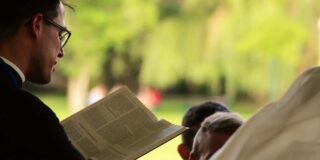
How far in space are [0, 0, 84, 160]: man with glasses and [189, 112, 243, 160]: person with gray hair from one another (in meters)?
0.40

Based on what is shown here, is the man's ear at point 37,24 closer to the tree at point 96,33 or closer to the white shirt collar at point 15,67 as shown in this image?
the white shirt collar at point 15,67

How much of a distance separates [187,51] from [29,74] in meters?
7.74

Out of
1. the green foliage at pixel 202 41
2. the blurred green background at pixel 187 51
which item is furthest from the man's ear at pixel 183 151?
the green foliage at pixel 202 41

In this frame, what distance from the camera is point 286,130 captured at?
0.88 metres

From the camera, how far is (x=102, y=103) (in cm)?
133

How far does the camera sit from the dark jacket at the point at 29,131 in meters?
1.03

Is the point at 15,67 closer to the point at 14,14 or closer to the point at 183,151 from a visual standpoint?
the point at 14,14

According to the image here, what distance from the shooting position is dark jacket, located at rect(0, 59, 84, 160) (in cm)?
103

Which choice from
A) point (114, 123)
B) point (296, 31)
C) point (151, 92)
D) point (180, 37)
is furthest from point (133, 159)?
point (151, 92)

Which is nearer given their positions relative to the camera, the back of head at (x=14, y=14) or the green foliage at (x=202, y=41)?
the back of head at (x=14, y=14)

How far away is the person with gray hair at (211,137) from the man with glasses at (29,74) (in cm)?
40

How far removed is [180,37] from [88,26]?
1.55 meters

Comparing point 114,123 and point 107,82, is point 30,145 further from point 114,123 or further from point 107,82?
point 107,82

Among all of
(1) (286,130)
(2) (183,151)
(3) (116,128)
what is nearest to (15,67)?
(3) (116,128)
